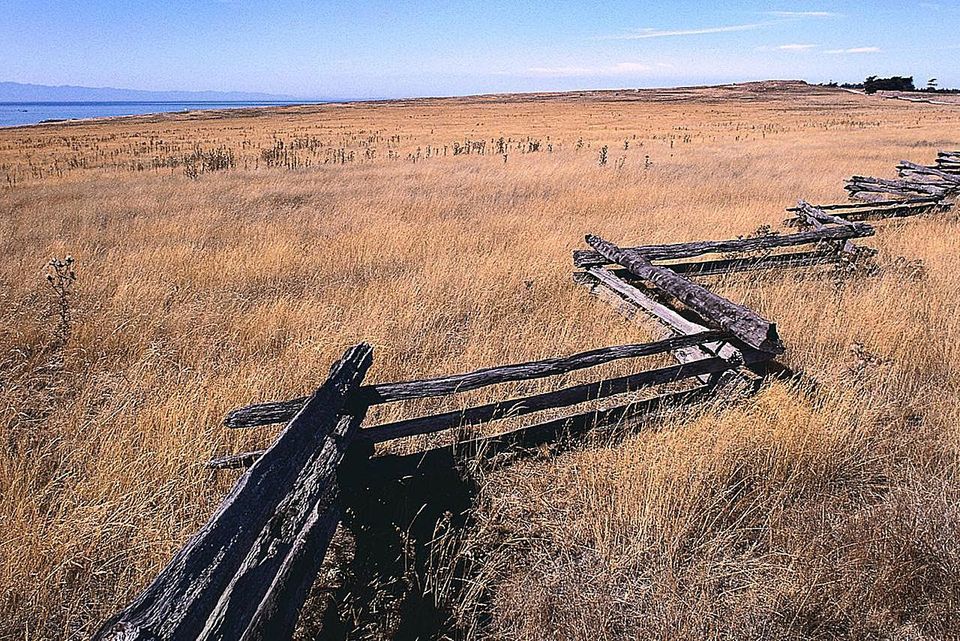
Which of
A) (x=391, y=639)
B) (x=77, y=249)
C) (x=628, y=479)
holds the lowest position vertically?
(x=391, y=639)

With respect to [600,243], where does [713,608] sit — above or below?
below

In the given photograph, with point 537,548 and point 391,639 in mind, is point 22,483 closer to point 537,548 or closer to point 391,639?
point 391,639

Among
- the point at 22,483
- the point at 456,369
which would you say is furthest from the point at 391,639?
the point at 456,369

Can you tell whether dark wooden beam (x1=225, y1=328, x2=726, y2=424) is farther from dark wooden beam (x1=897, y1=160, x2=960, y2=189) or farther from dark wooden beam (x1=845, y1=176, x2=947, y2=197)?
dark wooden beam (x1=897, y1=160, x2=960, y2=189)

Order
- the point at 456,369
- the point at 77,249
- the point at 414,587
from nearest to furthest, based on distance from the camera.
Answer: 1. the point at 414,587
2. the point at 456,369
3. the point at 77,249

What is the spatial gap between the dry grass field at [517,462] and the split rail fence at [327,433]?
33cm

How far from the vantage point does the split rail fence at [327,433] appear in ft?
5.30

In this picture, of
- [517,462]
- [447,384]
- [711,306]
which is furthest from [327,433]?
[711,306]

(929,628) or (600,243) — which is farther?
(600,243)

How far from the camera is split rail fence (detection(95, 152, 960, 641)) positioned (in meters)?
1.62

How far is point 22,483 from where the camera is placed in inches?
112

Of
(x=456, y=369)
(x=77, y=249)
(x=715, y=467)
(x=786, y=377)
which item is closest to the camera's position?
(x=715, y=467)

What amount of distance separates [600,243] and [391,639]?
505 cm

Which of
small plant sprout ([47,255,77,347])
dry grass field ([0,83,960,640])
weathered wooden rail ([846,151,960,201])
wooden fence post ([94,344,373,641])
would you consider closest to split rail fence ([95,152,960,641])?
wooden fence post ([94,344,373,641])
